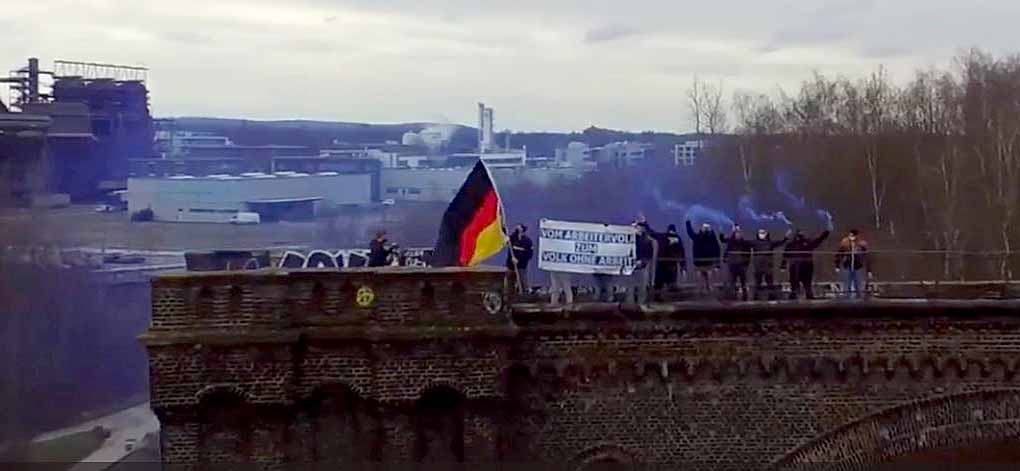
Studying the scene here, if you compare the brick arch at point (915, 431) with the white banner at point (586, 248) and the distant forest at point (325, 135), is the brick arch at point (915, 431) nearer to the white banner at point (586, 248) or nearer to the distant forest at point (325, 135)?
→ the white banner at point (586, 248)

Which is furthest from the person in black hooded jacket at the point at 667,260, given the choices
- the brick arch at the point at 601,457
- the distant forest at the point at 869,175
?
the distant forest at the point at 869,175

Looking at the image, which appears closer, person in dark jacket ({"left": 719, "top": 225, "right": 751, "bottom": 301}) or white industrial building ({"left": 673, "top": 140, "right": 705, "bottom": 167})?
person in dark jacket ({"left": 719, "top": 225, "right": 751, "bottom": 301})

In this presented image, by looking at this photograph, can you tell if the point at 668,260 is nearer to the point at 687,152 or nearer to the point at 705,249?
the point at 705,249

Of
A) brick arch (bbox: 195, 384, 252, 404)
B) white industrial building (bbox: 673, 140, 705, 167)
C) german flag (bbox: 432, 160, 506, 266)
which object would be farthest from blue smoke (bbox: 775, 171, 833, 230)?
brick arch (bbox: 195, 384, 252, 404)

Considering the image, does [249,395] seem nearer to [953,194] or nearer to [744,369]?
[744,369]

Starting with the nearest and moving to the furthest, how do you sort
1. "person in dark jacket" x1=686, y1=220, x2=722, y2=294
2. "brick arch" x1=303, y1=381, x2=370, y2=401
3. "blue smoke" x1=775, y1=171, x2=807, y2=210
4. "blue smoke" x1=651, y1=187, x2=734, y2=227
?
"brick arch" x1=303, y1=381, x2=370, y2=401 → "person in dark jacket" x1=686, y1=220, x2=722, y2=294 → "blue smoke" x1=651, y1=187, x2=734, y2=227 → "blue smoke" x1=775, y1=171, x2=807, y2=210

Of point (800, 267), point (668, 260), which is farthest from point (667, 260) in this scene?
point (800, 267)

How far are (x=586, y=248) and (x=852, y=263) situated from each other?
11.3 ft

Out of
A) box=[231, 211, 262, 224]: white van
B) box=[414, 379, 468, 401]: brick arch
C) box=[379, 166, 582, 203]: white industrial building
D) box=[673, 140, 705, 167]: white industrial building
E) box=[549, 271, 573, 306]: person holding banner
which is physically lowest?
box=[414, 379, 468, 401]: brick arch

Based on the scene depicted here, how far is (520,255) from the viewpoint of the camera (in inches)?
Result: 730

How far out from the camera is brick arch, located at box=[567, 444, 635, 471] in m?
16.2

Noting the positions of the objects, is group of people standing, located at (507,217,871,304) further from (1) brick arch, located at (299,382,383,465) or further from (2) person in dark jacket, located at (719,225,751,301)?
(1) brick arch, located at (299,382,383,465)

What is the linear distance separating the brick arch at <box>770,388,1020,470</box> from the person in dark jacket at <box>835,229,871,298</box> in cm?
184

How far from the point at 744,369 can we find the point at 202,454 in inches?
252
